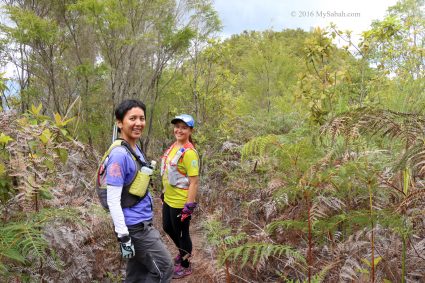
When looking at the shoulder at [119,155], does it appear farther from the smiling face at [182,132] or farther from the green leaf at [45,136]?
the smiling face at [182,132]

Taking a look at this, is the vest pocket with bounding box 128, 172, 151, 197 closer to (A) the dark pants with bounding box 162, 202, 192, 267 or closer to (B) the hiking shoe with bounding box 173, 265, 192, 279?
(A) the dark pants with bounding box 162, 202, 192, 267

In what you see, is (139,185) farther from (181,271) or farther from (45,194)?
(181,271)

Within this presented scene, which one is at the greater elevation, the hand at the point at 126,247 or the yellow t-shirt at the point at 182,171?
the yellow t-shirt at the point at 182,171

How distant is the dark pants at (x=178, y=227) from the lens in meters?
4.30

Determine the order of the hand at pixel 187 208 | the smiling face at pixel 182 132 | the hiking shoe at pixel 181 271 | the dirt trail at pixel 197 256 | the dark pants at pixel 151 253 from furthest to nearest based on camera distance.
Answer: the hiking shoe at pixel 181 271 → the smiling face at pixel 182 132 → the hand at pixel 187 208 → the dirt trail at pixel 197 256 → the dark pants at pixel 151 253

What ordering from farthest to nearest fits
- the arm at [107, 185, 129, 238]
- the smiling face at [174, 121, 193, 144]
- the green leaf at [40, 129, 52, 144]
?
the smiling face at [174, 121, 193, 144] < the arm at [107, 185, 129, 238] < the green leaf at [40, 129, 52, 144]

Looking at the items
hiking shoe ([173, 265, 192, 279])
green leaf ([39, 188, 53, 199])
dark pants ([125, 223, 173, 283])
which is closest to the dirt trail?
hiking shoe ([173, 265, 192, 279])

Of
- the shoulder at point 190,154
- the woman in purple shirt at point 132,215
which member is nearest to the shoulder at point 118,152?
the woman in purple shirt at point 132,215

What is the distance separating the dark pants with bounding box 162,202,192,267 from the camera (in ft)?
14.1

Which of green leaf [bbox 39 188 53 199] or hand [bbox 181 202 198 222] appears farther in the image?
hand [bbox 181 202 198 222]

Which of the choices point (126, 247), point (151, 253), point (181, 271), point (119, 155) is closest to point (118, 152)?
point (119, 155)

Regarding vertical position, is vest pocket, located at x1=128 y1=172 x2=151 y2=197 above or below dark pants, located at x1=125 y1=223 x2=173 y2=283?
above

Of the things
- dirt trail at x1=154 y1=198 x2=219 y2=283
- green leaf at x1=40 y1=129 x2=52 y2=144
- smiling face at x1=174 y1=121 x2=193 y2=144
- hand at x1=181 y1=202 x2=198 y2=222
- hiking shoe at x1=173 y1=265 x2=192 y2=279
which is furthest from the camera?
hiking shoe at x1=173 y1=265 x2=192 y2=279

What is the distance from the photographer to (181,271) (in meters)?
4.44
